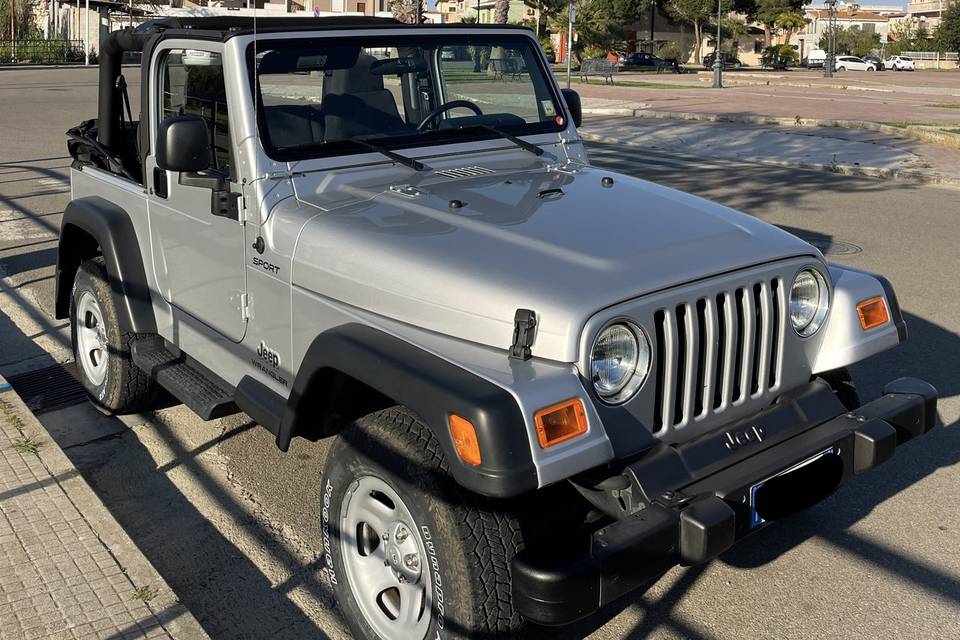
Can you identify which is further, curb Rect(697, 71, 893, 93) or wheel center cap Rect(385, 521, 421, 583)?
curb Rect(697, 71, 893, 93)

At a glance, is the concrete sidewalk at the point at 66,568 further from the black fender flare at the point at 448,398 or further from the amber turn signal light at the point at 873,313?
the amber turn signal light at the point at 873,313

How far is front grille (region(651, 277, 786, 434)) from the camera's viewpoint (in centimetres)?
315

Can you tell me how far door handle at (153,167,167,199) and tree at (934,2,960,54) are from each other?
283 ft

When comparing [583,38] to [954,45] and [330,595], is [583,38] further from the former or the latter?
[330,595]

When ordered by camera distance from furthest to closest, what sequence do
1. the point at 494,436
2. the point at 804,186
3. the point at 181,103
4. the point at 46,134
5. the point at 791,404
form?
the point at 46,134 → the point at 804,186 → the point at 181,103 → the point at 791,404 → the point at 494,436

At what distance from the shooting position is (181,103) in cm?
461

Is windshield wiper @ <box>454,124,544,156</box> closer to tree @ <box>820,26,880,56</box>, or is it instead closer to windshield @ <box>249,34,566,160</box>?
windshield @ <box>249,34,566,160</box>

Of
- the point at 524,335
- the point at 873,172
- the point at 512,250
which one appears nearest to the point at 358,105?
the point at 512,250

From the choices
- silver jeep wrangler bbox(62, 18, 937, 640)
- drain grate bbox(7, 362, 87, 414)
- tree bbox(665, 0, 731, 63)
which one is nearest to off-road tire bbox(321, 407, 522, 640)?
silver jeep wrangler bbox(62, 18, 937, 640)

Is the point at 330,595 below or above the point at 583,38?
below

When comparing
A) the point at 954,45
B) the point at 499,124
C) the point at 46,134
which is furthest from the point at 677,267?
the point at 954,45

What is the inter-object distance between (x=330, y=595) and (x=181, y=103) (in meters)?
2.27

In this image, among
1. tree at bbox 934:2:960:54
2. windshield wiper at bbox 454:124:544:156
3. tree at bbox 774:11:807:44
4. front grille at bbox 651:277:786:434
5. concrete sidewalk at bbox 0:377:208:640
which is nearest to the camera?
front grille at bbox 651:277:786:434

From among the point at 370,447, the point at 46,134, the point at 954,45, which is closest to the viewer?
the point at 370,447
